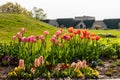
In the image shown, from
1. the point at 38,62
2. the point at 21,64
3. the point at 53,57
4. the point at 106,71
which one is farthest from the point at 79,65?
the point at 21,64

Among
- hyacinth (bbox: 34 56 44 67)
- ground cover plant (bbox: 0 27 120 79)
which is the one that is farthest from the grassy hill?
hyacinth (bbox: 34 56 44 67)

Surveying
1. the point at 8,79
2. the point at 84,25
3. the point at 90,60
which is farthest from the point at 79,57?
the point at 84,25

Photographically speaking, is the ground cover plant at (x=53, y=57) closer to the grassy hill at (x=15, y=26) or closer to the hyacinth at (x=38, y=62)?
the hyacinth at (x=38, y=62)

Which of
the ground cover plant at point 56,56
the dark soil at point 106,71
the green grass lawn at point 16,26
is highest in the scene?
the ground cover plant at point 56,56

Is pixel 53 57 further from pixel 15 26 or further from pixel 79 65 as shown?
pixel 15 26

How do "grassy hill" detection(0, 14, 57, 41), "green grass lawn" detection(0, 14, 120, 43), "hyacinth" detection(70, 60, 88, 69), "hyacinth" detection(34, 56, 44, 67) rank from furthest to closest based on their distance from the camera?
"grassy hill" detection(0, 14, 57, 41) < "green grass lawn" detection(0, 14, 120, 43) < "hyacinth" detection(70, 60, 88, 69) < "hyacinth" detection(34, 56, 44, 67)

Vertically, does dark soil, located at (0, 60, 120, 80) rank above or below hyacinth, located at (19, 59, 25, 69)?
below

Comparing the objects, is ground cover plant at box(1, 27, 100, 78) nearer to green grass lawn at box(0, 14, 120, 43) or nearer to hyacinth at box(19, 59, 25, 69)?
hyacinth at box(19, 59, 25, 69)

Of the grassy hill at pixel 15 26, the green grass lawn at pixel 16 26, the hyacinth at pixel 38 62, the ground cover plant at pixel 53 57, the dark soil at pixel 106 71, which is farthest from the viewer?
the grassy hill at pixel 15 26

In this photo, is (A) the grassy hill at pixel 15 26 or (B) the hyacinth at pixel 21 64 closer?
(B) the hyacinth at pixel 21 64

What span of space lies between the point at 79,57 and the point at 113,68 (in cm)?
141

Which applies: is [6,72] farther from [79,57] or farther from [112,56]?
[112,56]

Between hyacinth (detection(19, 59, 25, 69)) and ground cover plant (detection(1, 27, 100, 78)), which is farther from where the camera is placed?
ground cover plant (detection(1, 27, 100, 78))

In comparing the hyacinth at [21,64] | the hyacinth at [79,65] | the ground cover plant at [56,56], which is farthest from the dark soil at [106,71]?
the hyacinth at [79,65]
